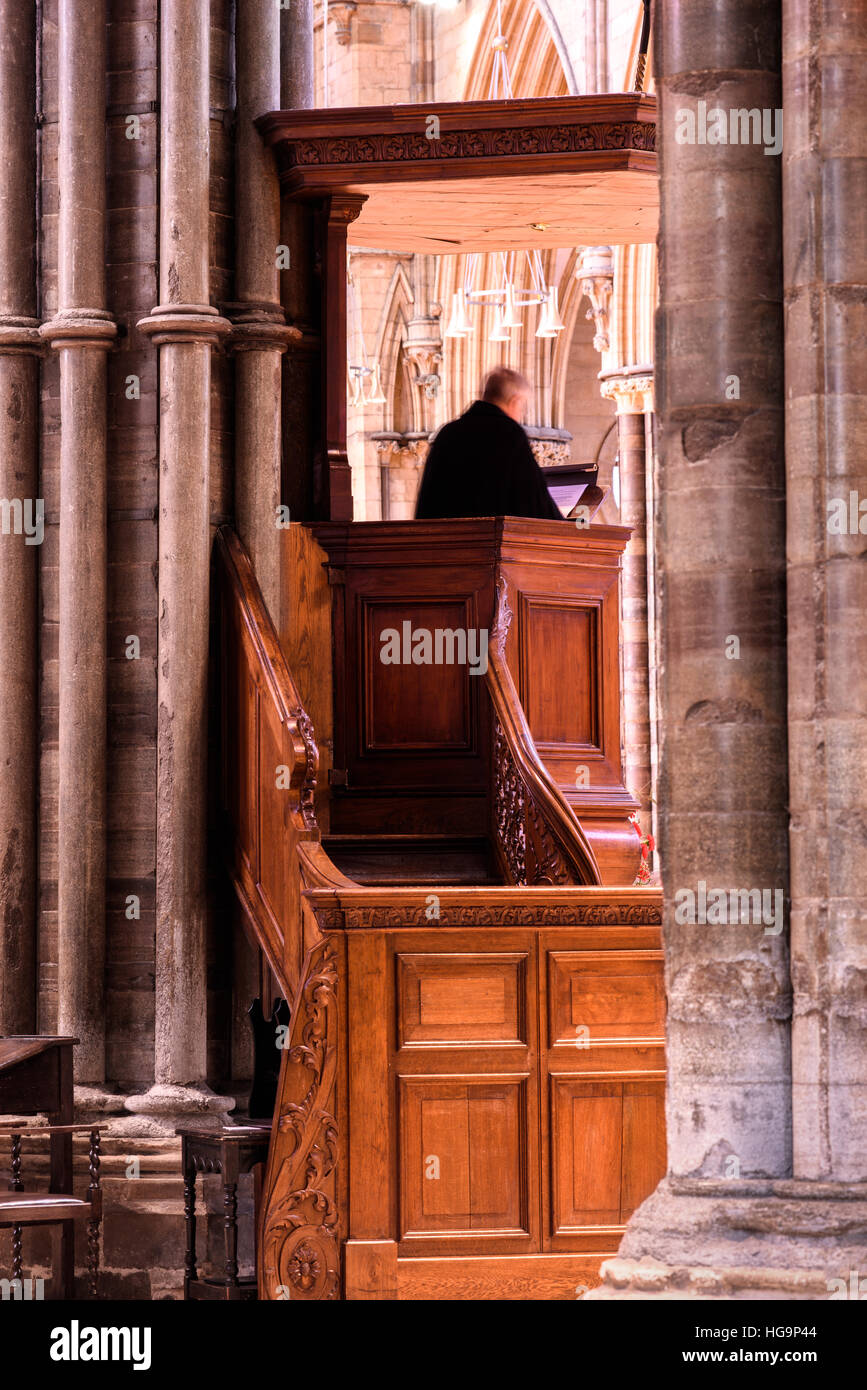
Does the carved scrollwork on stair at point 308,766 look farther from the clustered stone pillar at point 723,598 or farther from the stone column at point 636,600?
the stone column at point 636,600

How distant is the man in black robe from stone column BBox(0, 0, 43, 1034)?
1.69m

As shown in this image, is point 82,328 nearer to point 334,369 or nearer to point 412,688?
point 334,369

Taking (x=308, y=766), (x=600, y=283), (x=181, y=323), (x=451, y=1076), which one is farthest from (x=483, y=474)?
(x=600, y=283)

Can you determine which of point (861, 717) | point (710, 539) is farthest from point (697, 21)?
point (861, 717)

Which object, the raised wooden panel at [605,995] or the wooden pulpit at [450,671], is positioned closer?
the raised wooden panel at [605,995]

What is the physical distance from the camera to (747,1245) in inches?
225

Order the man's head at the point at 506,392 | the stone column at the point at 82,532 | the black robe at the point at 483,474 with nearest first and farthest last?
the stone column at the point at 82,532, the black robe at the point at 483,474, the man's head at the point at 506,392

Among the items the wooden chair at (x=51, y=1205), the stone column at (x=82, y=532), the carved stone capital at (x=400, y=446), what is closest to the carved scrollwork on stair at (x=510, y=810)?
the stone column at (x=82, y=532)

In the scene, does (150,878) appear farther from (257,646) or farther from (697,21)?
(697,21)

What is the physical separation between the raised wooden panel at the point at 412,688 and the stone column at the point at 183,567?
806mm

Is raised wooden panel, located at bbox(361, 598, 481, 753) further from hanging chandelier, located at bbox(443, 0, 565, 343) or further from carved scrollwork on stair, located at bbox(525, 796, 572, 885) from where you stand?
hanging chandelier, located at bbox(443, 0, 565, 343)

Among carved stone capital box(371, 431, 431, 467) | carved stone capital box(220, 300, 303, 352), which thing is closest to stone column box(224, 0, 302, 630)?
carved stone capital box(220, 300, 303, 352)

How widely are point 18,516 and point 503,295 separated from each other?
13476 millimetres

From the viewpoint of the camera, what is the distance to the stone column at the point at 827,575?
5.77 m
